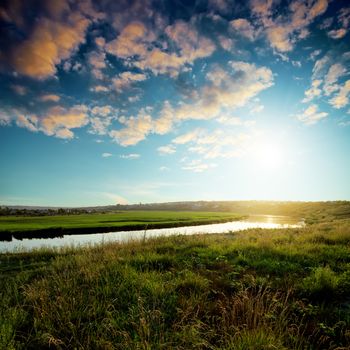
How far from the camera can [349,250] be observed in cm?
1148

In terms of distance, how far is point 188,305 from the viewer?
5617 millimetres

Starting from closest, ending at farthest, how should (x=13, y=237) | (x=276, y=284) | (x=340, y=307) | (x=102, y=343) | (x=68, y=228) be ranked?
1. (x=102, y=343)
2. (x=340, y=307)
3. (x=276, y=284)
4. (x=13, y=237)
5. (x=68, y=228)

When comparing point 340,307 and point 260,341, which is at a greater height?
point 260,341

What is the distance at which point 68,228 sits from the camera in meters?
36.2

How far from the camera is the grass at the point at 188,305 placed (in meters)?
4.31

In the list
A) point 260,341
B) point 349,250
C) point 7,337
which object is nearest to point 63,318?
point 7,337

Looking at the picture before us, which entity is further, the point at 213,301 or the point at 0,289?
the point at 0,289

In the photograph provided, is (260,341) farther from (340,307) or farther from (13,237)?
(13,237)

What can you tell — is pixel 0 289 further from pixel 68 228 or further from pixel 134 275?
pixel 68 228

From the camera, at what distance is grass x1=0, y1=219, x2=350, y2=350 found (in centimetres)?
431

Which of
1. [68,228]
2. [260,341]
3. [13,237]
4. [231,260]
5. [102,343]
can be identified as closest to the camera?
[260,341]

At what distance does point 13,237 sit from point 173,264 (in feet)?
88.1

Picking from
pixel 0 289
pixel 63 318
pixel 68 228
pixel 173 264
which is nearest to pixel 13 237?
pixel 68 228

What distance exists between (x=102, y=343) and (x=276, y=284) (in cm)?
522
